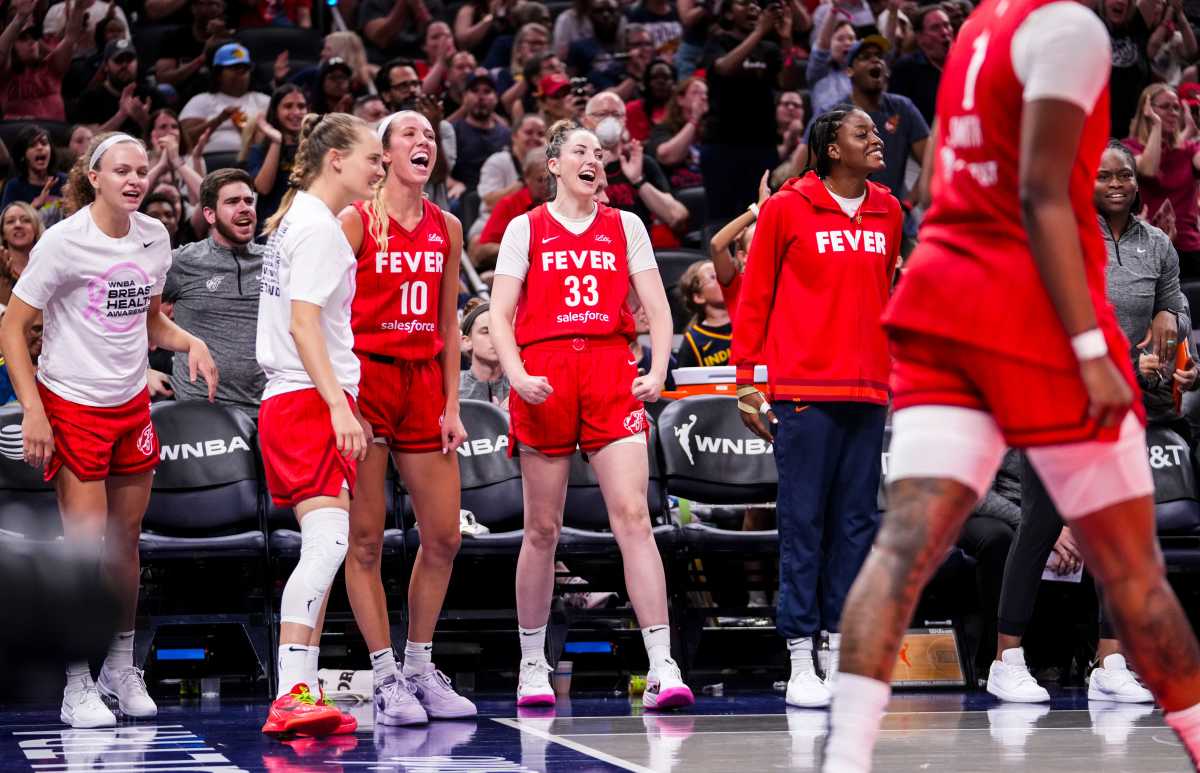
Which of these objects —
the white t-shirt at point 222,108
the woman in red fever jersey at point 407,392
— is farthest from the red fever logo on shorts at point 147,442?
the white t-shirt at point 222,108

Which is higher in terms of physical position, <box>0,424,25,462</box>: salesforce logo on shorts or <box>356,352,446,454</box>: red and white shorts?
<box>356,352,446,454</box>: red and white shorts

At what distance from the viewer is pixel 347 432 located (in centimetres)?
462

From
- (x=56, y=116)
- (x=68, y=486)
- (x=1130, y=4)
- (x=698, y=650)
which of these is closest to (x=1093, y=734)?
(x=698, y=650)

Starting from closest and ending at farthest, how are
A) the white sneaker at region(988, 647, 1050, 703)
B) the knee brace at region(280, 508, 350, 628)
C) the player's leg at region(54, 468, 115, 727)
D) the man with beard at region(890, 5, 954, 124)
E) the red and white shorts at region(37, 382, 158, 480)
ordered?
1. the knee brace at region(280, 508, 350, 628)
2. the player's leg at region(54, 468, 115, 727)
3. the red and white shorts at region(37, 382, 158, 480)
4. the white sneaker at region(988, 647, 1050, 703)
5. the man with beard at region(890, 5, 954, 124)

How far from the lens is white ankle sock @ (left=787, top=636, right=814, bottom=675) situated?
583cm

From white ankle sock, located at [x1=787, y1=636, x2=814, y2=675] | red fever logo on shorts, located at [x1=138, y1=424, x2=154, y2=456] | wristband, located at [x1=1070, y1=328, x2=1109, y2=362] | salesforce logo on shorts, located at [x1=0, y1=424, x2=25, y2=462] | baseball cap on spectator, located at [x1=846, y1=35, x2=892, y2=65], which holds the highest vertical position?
baseball cap on spectator, located at [x1=846, y1=35, x2=892, y2=65]

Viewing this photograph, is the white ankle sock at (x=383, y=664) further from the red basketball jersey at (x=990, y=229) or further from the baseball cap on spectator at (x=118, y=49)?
the baseball cap on spectator at (x=118, y=49)

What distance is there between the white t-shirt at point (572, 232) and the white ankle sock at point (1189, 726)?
128 inches

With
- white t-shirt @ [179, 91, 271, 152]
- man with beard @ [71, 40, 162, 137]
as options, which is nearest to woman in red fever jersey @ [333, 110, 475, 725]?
white t-shirt @ [179, 91, 271, 152]

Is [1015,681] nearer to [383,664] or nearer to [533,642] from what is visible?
[533,642]

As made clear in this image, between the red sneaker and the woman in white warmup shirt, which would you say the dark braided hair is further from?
the red sneaker

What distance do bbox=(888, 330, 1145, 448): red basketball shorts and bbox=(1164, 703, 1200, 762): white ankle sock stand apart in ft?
1.78

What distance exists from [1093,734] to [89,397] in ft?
12.1

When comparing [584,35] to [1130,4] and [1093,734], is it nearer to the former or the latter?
[1130,4]
